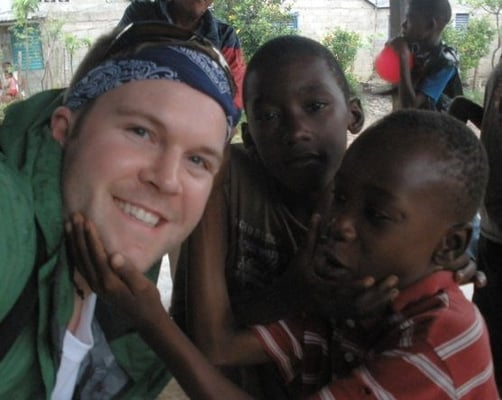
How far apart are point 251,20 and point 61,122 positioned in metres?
10.9

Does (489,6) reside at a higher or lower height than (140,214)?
lower

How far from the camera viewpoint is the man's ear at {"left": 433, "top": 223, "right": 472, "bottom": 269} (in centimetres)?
135

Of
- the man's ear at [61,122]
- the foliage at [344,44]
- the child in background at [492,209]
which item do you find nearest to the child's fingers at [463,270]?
the man's ear at [61,122]

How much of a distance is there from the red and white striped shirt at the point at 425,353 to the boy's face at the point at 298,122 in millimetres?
540

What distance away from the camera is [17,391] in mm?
1264

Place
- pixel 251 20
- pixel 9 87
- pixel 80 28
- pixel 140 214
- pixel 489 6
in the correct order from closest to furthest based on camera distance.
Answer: pixel 140 214, pixel 251 20, pixel 9 87, pixel 80 28, pixel 489 6

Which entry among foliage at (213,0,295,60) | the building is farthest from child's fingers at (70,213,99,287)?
the building

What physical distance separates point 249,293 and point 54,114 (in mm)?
713

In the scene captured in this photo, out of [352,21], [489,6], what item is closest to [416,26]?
[352,21]

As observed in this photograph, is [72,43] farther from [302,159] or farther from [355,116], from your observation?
[302,159]

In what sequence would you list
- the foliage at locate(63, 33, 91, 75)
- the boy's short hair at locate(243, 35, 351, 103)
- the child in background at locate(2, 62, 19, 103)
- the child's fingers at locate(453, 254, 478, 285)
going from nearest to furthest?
the child's fingers at locate(453, 254, 478, 285), the boy's short hair at locate(243, 35, 351, 103), the child in background at locate(2, 62, 19, 103), the foliage at locate(63, 33, 91, 75)

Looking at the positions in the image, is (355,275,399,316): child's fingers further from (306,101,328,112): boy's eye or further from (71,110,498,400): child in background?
(306,101,328,112): boy's eye

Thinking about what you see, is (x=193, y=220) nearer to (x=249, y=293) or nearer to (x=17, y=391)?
(x=249, y=293)

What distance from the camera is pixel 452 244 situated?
1.37 metres
